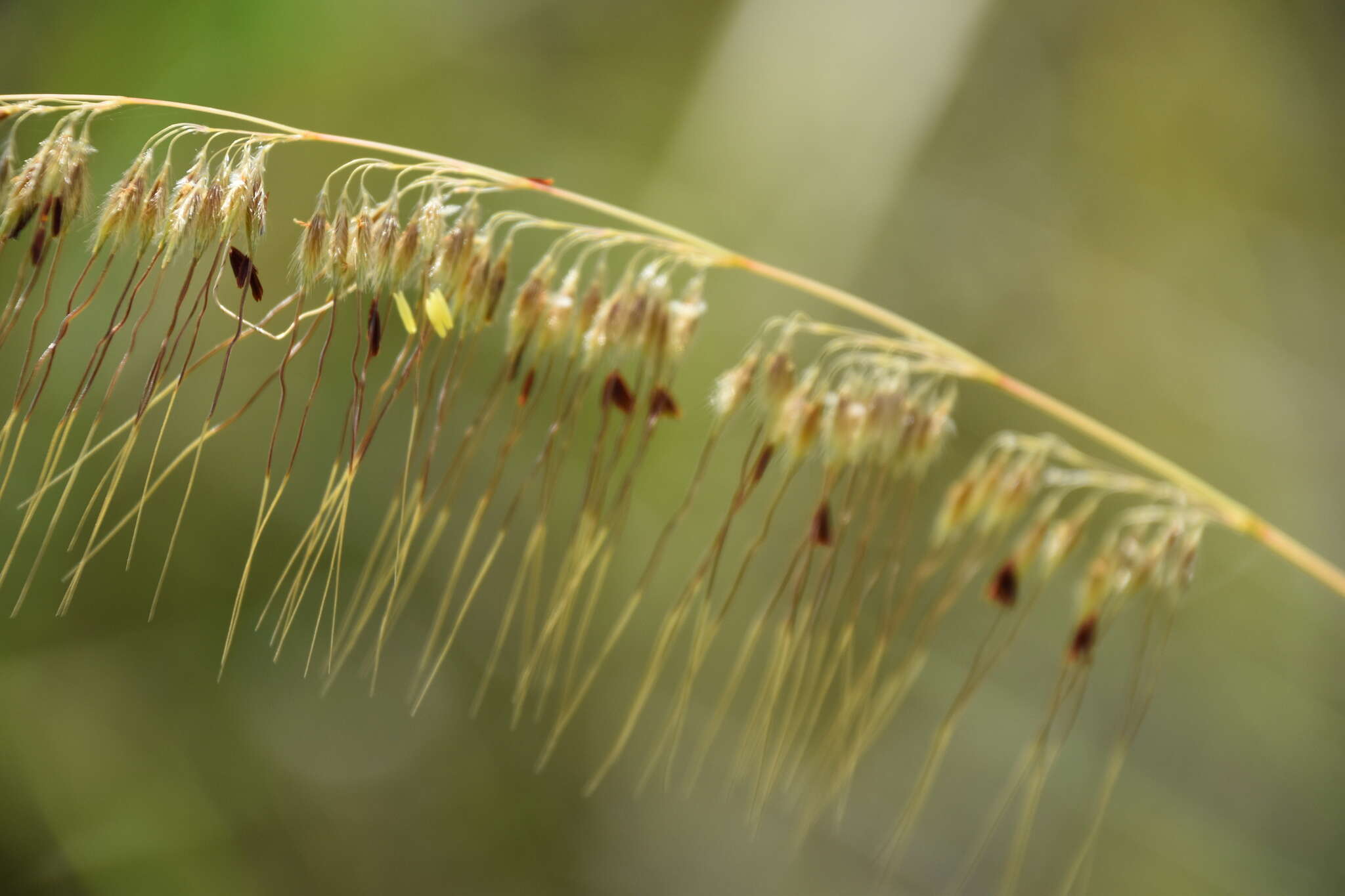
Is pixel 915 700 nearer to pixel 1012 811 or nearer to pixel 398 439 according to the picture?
pixel 1012 811

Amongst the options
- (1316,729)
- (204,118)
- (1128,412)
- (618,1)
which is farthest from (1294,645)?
(204,118)

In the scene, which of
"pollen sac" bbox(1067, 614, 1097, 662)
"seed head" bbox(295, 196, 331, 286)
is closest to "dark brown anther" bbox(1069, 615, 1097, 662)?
"pollen sac" bbox(1067, 614, 1097, 662)

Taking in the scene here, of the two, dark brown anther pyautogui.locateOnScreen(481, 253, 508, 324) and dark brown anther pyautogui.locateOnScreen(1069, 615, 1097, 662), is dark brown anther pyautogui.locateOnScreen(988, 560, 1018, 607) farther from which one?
dark brown anther pyautogui.locateOnScreen(481, 253, 508, 324)

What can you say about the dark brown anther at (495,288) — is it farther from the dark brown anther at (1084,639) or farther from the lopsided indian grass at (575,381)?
the dark brown anther at (1084,639)

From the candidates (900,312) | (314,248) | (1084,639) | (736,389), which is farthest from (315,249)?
(900,312)

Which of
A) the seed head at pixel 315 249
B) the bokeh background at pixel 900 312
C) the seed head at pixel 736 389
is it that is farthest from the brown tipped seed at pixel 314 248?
the bokeh background at pixel 900 312
